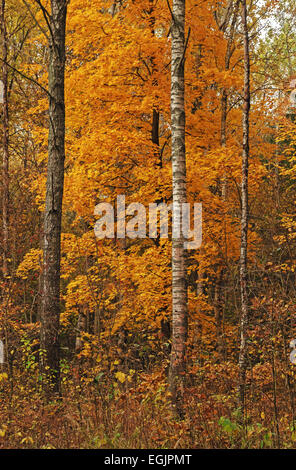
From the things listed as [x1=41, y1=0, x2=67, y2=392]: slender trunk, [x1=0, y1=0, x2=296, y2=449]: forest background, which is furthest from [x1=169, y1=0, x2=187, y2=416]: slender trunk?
[x1=41, y1=0, x2=67, y2=392]: slender trunk

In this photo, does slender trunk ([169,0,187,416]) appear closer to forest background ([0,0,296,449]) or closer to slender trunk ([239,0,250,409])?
forest background ([0,0,296,449])

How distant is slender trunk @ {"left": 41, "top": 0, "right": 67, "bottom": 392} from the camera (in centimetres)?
812

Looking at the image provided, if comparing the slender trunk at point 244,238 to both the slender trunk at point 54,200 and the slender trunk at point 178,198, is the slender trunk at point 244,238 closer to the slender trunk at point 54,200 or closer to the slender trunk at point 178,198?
the slender trunk at point 178,198

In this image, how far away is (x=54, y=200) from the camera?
8266mm

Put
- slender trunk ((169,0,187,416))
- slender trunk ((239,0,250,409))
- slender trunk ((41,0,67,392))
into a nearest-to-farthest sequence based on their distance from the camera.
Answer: slender trunk ((169,0,187,416)), slender trunk ((239,0,250,409)), slender trunk ((41,0,67,392))

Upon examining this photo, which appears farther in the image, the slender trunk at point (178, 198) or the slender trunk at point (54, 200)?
the slender trunk at point (54, 200)

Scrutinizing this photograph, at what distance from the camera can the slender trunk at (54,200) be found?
26.6 feet

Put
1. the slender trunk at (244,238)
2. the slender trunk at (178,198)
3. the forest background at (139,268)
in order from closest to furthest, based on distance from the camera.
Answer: the forest background at (139,268) → the slender trunk at (178,198) → the slender trunk at (244,238)

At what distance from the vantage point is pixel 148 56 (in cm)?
1105

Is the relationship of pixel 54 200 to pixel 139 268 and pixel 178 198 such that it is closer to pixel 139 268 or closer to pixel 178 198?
pixel 178 198

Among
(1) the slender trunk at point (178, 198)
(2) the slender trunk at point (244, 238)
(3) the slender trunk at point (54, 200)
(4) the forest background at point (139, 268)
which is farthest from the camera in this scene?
(3) the slender trunk at point (54, 200)

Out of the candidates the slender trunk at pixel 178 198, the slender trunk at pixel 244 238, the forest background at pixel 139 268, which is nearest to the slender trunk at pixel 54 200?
the forest background at pixel 139 268

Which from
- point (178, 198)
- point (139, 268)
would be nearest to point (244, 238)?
point (178, 198)
